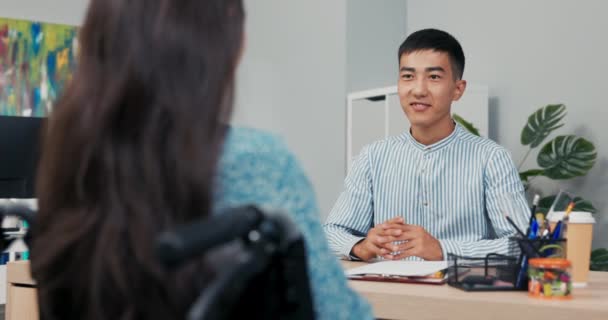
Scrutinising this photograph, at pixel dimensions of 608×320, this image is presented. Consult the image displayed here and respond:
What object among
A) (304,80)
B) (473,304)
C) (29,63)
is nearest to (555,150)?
(304,80)

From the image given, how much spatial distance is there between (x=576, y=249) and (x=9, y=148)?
1345mm

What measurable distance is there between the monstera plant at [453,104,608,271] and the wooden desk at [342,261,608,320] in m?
2.02

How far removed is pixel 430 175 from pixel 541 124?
1.57 m

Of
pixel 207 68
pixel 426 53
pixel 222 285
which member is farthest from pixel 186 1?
pixel 426 53

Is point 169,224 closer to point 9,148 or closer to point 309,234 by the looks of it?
point 309,234

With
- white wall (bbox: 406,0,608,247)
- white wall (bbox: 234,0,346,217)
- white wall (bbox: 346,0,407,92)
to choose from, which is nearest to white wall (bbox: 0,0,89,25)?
white wall (bbox: 234,0,346,217)

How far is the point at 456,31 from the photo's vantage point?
175 inches

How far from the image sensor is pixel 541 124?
365cm

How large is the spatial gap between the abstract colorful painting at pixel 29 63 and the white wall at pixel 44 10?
2.1 inches

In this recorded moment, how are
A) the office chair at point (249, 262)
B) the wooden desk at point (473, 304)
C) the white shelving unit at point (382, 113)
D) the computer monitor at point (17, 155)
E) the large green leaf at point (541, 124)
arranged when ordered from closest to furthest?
the office chair at point (249, 262) → the wooden desk at point (473, 304) → the computer monitor at point (17, 155) → the large green leaf at point (541, 124) → the white shelving unit at point (382, 113)

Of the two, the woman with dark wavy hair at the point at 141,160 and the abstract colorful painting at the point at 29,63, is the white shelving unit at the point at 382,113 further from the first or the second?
the woman with dark wavy hair at the point at 141,160

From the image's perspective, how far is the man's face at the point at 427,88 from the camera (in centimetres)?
234

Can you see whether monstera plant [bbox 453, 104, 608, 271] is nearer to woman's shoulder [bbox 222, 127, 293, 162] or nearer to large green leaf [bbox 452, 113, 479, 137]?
large green leaf [bbox 452, 113, 479, 137]

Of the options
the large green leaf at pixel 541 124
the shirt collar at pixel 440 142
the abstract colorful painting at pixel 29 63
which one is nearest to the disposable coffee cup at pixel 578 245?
the shirt collar at pixel 440 142
